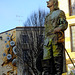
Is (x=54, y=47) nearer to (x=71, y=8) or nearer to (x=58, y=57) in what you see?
(x=58, y=57)

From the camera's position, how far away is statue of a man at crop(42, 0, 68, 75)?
6.19 meters

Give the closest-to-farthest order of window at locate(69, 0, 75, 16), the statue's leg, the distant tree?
the statue's leg
window at locate(69, 0, 75, 16)
the distant tree

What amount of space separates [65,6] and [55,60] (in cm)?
1276

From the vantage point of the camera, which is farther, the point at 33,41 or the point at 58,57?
the point at 33,41

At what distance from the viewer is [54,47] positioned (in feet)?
20.5

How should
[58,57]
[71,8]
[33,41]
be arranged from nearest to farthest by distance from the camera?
[58,57], [71,8], [33,41]

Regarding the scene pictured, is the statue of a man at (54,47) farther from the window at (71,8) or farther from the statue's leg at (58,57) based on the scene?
the window at (71,8)

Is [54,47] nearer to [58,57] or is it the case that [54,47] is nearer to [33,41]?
[58,57]

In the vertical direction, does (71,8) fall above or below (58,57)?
above

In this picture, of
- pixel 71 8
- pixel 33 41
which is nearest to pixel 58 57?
pixel 71 8

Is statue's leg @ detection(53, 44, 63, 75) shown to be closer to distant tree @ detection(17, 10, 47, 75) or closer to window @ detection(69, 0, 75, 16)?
window @ detection(69, 0, 75, 16)

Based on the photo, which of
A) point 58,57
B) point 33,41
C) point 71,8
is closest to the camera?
point 58,57

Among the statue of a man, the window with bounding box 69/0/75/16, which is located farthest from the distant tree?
the statue of a man

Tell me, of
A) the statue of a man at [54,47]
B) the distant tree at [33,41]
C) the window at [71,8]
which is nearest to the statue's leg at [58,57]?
the statue of a man at [54,47]
